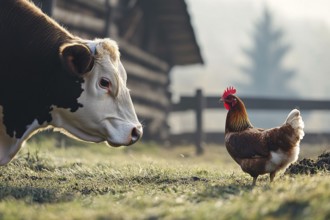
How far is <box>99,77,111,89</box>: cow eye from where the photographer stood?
6.28m

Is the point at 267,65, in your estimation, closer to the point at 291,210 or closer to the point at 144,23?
the point at 144,23

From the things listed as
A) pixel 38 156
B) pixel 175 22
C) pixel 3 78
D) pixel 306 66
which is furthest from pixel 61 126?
pixel 306 66

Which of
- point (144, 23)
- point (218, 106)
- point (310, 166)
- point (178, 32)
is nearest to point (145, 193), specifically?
point (310, 166)

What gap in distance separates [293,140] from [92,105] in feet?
6.75

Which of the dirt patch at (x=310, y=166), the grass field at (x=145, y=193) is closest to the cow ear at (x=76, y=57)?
the grass field at (x=145, y=193)

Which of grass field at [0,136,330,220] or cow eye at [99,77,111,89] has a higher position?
cow eye at [99,77,111,89]

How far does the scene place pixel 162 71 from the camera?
2009cm

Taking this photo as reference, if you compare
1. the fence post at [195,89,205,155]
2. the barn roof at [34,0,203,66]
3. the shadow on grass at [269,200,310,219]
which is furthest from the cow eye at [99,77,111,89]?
the fence post at [195,89,205,155]

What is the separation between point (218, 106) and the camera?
56.2ft

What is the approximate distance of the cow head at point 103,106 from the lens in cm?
624

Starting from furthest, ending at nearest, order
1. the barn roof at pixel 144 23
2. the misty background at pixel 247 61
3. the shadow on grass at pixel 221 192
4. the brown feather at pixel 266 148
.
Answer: the misty background at pixel 247 61 < the barn roof at pixel 144 23 < the brown feather at pixel 266 148 < the shadow on grass at pixel 221 192

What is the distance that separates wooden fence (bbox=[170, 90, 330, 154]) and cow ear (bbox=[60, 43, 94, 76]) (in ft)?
35.3

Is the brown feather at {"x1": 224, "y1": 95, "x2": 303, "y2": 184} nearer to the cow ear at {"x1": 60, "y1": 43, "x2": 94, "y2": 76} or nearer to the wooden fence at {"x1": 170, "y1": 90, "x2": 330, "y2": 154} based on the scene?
the cow ear at {"x1": 60, "y1": 43, "x2": 94, "y2": 76}

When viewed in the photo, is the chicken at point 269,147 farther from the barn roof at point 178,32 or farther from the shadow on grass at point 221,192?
the barn roof at point 178,32
